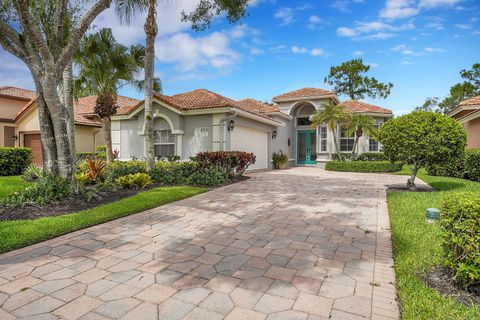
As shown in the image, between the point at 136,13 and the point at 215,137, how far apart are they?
6.41 metres

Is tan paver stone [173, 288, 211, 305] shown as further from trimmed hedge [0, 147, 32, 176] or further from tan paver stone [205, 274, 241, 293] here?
trimmed hedge [0, 147, 32, 176]

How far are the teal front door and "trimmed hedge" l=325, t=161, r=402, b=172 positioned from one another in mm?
4771

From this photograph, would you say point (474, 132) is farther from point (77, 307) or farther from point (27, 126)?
point (27, 126)

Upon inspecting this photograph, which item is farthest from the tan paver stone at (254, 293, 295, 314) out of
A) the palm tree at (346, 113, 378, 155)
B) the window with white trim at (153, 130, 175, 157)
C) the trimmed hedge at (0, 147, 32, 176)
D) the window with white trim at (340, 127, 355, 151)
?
the window with white trim at (340, 127, 355, 151)

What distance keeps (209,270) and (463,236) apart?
2859 mm

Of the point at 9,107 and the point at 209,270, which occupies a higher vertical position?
the point at 9,107

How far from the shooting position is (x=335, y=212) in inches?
266

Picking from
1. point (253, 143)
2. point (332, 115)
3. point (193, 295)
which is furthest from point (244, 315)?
point (332, 115)

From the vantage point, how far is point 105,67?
15.4 metres

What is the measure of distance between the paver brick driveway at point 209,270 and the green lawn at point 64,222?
240 millimetres

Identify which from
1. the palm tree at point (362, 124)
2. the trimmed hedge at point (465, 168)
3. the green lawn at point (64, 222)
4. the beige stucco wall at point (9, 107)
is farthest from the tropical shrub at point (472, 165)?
the beige stucco wall at point (9, 107)

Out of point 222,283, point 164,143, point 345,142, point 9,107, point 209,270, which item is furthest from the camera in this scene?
point 345,142

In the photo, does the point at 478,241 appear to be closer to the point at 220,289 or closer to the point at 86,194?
the point at 220,289

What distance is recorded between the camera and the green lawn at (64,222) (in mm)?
4539
